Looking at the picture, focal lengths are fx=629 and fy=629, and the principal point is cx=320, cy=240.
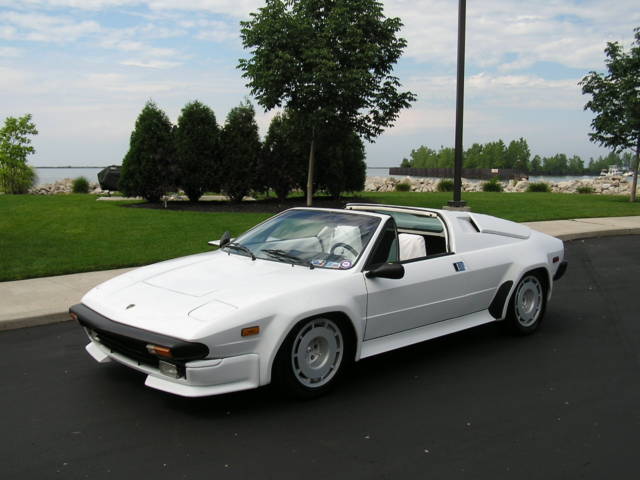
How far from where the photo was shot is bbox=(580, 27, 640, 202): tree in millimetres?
21688

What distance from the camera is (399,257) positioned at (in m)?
5.41

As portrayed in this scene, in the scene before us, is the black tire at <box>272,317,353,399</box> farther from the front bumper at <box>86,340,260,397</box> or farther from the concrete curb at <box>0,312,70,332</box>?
the concrete curb at <box>0,312,70,332</box>

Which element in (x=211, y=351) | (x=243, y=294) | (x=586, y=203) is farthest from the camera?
(x=586, y=203)

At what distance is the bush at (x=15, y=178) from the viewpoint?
2569 cm

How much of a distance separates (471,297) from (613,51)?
20.9 metres

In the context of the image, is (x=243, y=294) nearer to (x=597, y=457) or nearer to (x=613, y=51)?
(x=597, y=457)

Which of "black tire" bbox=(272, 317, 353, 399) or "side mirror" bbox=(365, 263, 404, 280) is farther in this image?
"side mirror" bbox=(365, 263, 404, 280)

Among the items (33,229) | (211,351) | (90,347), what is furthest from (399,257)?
(33,229)

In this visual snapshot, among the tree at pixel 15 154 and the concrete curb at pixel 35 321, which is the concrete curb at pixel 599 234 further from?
the tree at pixel 15 154

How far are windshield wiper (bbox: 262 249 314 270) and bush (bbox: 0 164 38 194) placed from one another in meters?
23.6

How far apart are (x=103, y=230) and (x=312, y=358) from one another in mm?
9212

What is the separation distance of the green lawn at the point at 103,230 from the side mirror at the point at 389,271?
5562 mm

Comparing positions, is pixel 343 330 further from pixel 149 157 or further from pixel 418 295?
pixel 149 157

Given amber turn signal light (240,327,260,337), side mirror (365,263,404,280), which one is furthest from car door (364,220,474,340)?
amber turn signal light (240,327,260,337)
